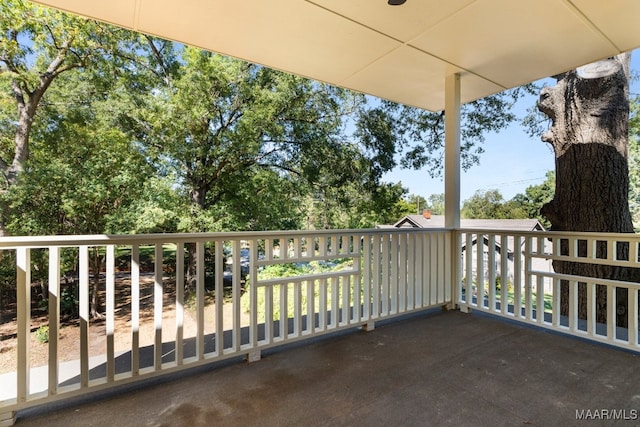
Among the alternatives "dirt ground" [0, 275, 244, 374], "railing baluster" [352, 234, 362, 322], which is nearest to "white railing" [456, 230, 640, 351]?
"railing baluster" [352, 234, 362, 322]

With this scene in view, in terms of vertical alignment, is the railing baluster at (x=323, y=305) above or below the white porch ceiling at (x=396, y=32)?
below

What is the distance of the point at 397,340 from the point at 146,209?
6.52 meters

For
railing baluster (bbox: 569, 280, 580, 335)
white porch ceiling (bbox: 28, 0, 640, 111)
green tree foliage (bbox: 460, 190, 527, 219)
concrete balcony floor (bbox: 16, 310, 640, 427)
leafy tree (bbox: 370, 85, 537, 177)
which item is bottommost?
concrete balcony floor (bbox: 16, 310, 640, 427)

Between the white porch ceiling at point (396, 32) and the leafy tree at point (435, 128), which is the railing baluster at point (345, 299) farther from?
the leafy tree at point (435, 128)

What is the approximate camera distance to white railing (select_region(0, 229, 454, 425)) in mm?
Answer: 1525

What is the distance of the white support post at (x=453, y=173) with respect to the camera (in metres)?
3.04

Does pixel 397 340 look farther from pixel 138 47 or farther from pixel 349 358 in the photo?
pixel 138 47

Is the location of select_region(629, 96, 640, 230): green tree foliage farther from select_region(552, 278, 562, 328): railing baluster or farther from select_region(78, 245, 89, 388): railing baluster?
select_region(78, 245, 89, 388): railing baluster

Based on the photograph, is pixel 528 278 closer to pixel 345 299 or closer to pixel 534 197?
pixel 345 299

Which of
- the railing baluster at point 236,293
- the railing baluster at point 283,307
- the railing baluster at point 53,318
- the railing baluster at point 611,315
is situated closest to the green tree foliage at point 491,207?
the railing baluster at point 611,315

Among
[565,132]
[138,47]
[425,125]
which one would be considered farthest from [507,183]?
[138,47]
